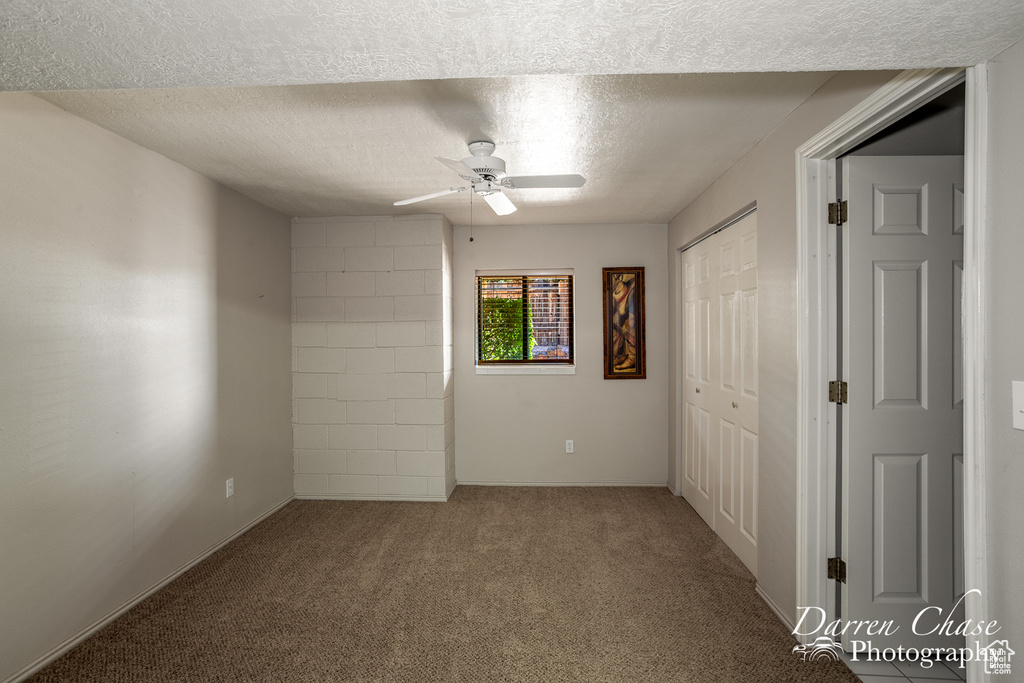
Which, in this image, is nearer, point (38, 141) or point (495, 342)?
point (38, 141)

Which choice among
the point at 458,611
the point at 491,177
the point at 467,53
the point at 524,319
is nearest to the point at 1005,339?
the point at 467,53

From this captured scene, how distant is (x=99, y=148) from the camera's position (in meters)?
2.41

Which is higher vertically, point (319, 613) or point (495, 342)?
point (495, 342)

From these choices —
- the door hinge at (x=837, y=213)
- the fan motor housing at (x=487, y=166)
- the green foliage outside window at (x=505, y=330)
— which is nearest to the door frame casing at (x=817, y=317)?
the door hinge at (x=837, y=213)

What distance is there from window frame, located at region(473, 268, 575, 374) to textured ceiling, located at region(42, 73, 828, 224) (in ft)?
3.76

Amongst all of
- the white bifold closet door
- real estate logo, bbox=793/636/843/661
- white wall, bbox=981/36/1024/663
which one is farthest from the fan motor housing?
real estate logo, bbox=793/636/843/661

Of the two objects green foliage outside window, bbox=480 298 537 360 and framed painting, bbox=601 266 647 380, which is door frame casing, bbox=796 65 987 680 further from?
green foliage outside window, bbox=480 298 537 360

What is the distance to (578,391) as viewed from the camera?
181 inches

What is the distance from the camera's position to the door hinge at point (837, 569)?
2.16 metres

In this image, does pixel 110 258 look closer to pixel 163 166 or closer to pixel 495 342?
pixel 163 166

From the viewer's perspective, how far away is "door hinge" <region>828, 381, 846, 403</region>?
84.1 inches

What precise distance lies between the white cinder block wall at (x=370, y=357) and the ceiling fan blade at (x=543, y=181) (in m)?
1.67

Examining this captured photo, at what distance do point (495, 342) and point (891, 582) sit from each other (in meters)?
3.22

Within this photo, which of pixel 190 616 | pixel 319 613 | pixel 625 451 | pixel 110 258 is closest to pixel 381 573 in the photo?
pixel 319 613
